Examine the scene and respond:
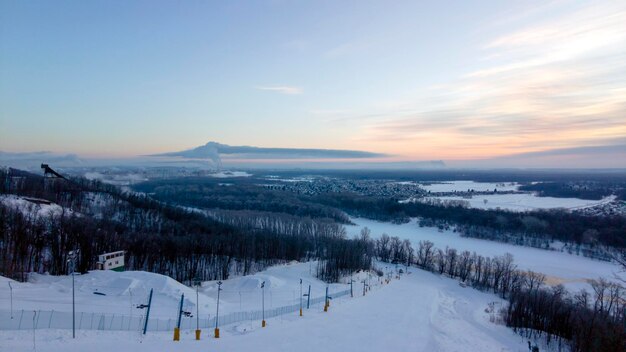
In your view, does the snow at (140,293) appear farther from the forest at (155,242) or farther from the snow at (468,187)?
the snow at (468,187)

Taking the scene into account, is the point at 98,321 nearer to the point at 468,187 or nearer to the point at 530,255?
the point at 530,255

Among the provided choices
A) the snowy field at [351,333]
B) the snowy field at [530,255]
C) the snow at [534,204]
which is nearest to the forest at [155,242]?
the snowy field at [351,333]

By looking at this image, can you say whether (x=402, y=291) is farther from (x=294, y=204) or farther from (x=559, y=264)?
(x=294, y=204)

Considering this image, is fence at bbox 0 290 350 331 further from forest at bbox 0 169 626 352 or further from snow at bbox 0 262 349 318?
forest at bbox 0 169 626 352

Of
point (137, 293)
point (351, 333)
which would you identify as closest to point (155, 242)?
point (137, 293)

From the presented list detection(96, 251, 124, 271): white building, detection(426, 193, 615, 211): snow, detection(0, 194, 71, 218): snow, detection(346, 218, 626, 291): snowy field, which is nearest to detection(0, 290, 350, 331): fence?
detection(96, 251, 124, 271): white building

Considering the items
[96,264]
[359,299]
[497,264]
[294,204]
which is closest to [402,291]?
[359,299]
